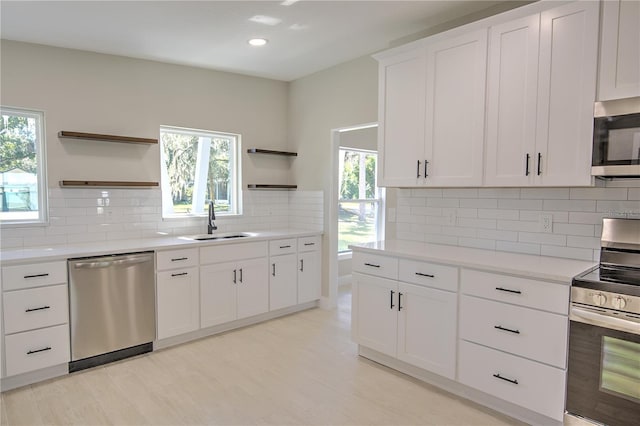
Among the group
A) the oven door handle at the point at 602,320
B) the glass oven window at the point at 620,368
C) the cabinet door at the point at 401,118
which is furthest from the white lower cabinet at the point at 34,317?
the glass oven window at the point at 620,368

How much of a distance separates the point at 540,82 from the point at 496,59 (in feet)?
1.08

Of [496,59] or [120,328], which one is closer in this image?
[496,59]

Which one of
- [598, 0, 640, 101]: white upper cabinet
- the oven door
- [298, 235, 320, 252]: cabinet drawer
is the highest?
[598, 0, 640, 101]: white upper cabinet

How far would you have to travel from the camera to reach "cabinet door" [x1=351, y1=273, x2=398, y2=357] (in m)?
2.86

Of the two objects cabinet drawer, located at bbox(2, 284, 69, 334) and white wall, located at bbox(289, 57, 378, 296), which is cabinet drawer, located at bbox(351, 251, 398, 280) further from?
cabinet drawer, located at bbox(2, 284, 69, 334)

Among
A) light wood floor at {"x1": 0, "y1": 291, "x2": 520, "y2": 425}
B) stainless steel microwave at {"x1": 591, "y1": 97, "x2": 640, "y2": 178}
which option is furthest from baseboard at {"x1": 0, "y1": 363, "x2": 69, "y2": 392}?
stainless steel microwave at {"x1": 591, "y1": 97, "x2": 640, "y2": 178}

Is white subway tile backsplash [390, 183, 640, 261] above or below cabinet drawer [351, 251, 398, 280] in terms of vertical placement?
above

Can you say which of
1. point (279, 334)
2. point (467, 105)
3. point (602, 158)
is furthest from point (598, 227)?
point (279, 334)

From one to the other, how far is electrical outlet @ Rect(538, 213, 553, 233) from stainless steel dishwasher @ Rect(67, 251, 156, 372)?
2904 millimetres

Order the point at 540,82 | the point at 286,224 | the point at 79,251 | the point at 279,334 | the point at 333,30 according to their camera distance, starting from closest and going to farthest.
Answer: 1. the point at 540,82
2. the point at 79,251
3. the point at 333,30
4. the point at 279,334
5. the point at 286,224

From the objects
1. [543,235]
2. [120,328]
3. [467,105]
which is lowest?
[120,328]

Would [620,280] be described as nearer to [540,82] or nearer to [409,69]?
[540,82]

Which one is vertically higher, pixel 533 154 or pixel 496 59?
pixel 496 59

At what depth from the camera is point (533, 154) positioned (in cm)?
238
